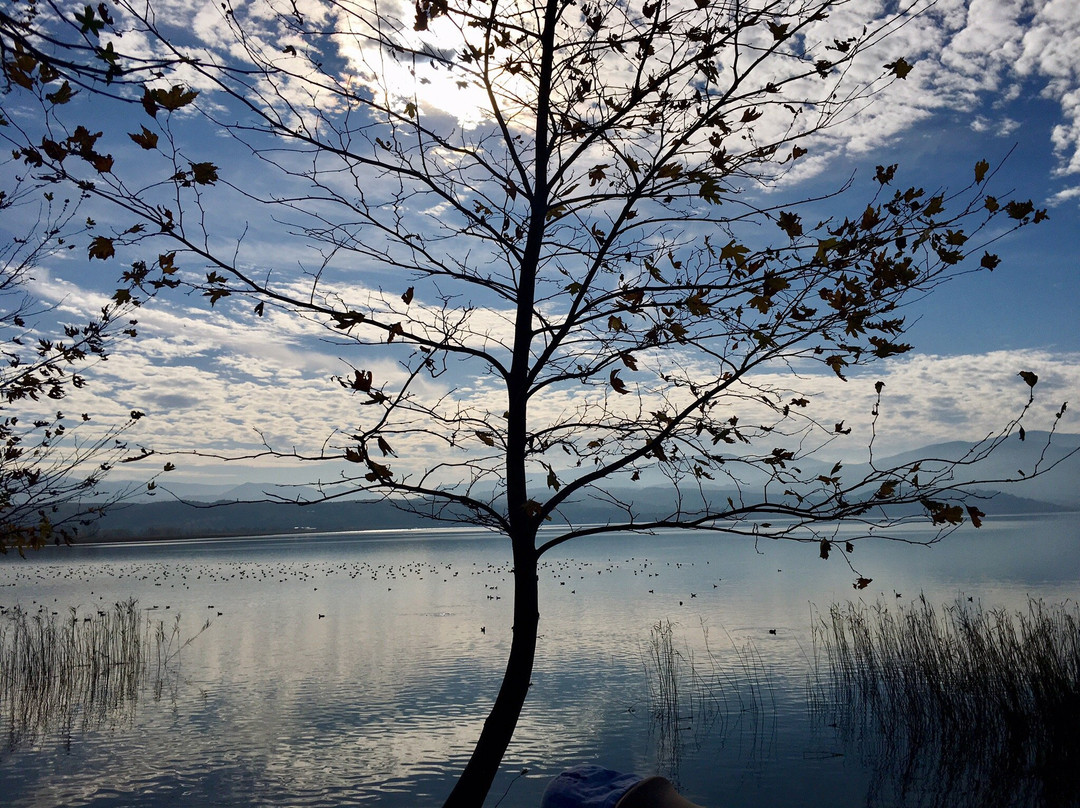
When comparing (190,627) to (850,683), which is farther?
(190,627)

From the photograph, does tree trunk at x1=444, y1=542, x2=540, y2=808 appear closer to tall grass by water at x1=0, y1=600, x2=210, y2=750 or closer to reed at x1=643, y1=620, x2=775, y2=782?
reed at x1=643, y1=620, x2=775, y2=782

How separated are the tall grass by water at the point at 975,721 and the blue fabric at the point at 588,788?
10389 millimetres

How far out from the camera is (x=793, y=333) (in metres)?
5.05

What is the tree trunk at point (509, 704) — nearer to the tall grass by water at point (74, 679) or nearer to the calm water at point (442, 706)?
the calm water at point (442, 706)

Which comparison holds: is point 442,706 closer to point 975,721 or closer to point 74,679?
point 74,679

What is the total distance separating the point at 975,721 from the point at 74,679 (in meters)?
21.1

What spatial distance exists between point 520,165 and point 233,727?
15.2 m

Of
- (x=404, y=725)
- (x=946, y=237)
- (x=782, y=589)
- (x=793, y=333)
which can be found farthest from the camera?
(x=782, y=589)

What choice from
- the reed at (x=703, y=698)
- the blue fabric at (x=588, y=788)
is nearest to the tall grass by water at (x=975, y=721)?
the reed at (x=703, y=698)

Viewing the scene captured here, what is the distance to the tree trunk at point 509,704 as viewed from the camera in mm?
5375

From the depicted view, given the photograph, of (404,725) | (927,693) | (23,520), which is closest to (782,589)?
(927,693)

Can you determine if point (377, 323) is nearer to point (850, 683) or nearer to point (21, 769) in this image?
point (21, 769)

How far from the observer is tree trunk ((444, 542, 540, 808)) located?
17.6ft

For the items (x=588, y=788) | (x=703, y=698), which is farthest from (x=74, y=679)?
(x=588, y=788)
